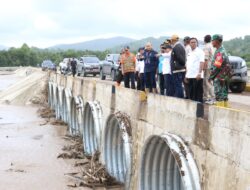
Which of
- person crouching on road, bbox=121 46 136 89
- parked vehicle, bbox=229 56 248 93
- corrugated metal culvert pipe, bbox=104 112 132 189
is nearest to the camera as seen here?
corrugated metal culvert pipe, bbox=104 112 132 189

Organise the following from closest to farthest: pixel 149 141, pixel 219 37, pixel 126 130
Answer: pixel 219 37 → pixel 149 141 → pixel 126 130

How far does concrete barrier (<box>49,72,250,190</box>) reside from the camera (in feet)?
19.6

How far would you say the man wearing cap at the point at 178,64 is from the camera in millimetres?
9766

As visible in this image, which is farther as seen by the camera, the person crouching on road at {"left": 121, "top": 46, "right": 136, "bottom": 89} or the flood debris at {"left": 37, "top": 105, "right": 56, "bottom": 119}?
the flood debris at {"left": 37, "top": 105, "right": 56, "bottom": 119}

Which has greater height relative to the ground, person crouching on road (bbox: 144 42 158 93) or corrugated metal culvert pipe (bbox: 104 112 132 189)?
person crouching on road (bbox: 144 42 158 93)

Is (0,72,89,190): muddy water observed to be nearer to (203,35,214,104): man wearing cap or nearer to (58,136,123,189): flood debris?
(58,136,123,189): flood debris

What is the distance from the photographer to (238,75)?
64.4ft

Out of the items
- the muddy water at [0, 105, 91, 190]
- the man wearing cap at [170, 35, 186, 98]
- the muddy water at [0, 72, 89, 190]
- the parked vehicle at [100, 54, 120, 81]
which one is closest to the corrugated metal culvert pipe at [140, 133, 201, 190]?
the man wearing cap at [170, 35, 186, 98]

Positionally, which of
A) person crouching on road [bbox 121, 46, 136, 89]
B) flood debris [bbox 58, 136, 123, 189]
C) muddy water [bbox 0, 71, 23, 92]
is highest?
person crouching on road [bbox 121, 46, 136, 89]

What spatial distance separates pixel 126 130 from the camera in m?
10.5

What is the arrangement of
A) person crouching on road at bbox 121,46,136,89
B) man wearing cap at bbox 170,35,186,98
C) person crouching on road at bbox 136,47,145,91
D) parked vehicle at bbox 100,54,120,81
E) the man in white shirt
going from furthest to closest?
1. parked vehicle at bbox 100,54,120,81
2. person crouching on road at bbox 121,46,136,89
3. person crouching on road at bbox 136,47,145,91
4. man wearing cap at bbox 170,35,186,98
5. the man in white shirt

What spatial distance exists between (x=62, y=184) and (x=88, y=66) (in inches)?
933

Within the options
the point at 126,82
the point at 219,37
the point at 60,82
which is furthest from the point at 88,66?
the point at 219,37

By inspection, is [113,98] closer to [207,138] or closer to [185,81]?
[185,81]
